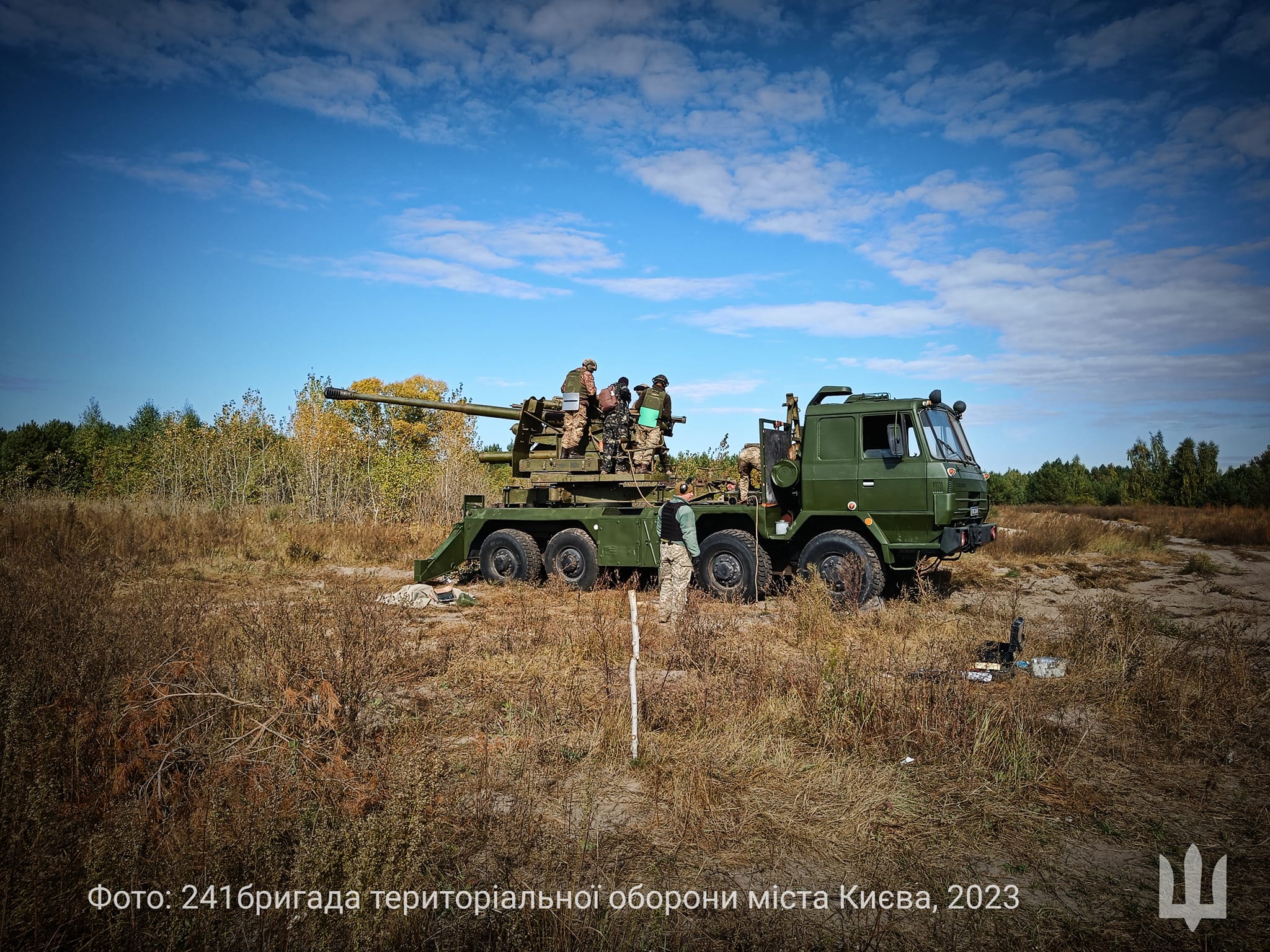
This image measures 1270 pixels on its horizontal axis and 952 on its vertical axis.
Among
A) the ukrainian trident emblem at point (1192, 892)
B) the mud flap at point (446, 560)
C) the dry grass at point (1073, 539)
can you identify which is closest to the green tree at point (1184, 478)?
the dry grass at point (1073, 539)

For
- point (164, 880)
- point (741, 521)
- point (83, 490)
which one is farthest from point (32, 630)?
point (83, 490)

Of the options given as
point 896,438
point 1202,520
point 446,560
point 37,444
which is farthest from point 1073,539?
point 37,444

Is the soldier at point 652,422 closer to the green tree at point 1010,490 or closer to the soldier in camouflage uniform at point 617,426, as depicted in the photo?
the soldier in camouflage uniform at point 617,426

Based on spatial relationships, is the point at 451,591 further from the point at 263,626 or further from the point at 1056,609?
the point at 1056,609

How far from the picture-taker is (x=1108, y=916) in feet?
10.3

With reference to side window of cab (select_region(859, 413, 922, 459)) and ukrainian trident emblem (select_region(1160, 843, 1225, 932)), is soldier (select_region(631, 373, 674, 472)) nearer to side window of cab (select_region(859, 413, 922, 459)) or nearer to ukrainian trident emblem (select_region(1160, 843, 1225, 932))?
side window of cab (select_region(859, 413, 922, 459))

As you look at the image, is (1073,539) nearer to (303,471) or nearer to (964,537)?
(964,537)

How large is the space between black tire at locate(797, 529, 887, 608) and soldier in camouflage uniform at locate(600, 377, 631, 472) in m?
3.55

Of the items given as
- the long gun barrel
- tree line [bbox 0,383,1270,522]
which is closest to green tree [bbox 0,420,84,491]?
tree line [bbox 0,383,1270,522]

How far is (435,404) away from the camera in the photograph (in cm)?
1379

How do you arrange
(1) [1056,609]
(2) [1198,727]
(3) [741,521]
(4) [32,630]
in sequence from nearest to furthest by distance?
→ (2) [1198,727]
(4) [32,630]
(1) [1056,609]
(3) [741,521]

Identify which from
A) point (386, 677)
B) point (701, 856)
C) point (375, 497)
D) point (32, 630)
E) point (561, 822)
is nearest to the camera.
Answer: point (701, 856)

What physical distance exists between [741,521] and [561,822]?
7.61 meters

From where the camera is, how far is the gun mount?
1213cm
